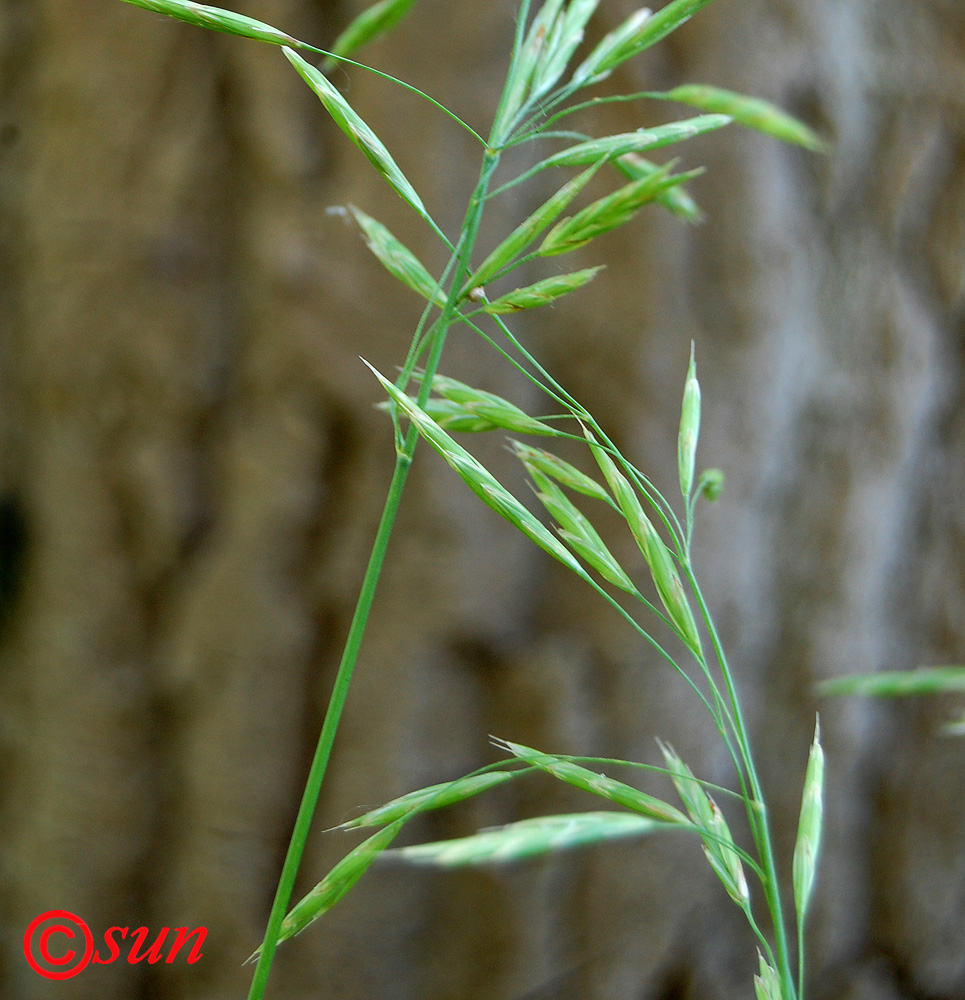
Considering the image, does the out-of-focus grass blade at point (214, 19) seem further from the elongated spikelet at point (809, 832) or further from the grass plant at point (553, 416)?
the elongated spikelet at point (809, 832)

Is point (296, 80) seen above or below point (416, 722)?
above

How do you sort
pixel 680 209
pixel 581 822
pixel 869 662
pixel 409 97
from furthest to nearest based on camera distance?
pixel 869 662, pixel 409 97, pixel 680 209, pixel 581 822

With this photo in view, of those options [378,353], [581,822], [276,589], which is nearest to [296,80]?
[378,353]

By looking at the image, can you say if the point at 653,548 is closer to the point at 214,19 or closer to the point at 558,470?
the point at 558,470

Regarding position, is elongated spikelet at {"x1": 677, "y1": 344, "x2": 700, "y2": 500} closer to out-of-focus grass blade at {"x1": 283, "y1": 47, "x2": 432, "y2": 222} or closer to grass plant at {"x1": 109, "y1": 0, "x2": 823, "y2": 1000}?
grass plant at {"x1": 109, "y1": 0, "x2": 823, "y2": 1000}

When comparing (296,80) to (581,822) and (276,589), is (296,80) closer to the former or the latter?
(276,589)

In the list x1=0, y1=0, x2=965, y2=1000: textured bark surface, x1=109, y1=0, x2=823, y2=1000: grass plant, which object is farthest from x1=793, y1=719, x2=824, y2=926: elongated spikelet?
x1=0, y1=0, x2=965, y2=1000: textured bark surface
